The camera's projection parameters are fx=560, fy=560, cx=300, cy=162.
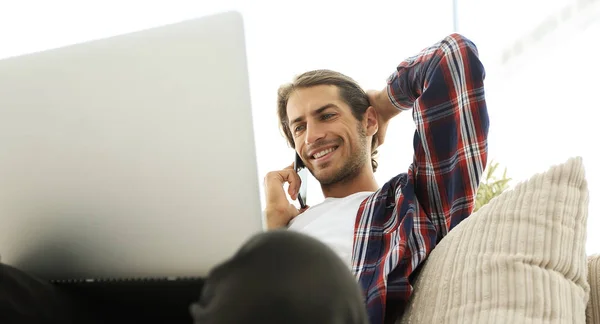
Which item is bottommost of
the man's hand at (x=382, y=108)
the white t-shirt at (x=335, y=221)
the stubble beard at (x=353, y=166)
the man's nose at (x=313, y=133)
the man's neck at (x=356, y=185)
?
the white t-shirt at (x=335, y=221)

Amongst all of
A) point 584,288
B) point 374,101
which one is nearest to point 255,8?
point 374,101

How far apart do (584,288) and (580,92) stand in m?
1.98

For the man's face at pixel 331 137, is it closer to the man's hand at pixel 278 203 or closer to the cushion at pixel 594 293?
the man's hand at pixel 278 203

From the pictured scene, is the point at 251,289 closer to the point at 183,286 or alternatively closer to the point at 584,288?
the point at 183,286

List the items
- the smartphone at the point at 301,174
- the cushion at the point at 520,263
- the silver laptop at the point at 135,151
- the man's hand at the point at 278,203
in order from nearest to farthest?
the silver laptop at the point at 135,151, the cushion at the point at 520,263, the man's hand at the point at 278,203, the smartphone at the point at 301,174

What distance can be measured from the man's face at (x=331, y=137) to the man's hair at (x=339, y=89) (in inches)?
0.7

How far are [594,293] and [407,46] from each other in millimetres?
Result: 2233

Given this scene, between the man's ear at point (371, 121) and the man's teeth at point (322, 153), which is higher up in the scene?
the man's ear at point (371, 121)

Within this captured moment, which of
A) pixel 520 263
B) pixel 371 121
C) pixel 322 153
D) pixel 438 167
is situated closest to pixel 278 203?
pixel 322 153

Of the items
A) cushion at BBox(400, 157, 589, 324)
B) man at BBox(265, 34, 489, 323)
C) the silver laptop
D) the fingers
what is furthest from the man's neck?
the silver laptop

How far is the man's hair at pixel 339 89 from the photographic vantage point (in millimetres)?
1769

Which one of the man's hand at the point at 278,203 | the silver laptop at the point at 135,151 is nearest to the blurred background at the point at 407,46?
the man's hand at the point at 278,203

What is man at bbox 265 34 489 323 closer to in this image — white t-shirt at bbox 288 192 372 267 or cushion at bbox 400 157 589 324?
white t-shirt at bbox 288 192 372 267

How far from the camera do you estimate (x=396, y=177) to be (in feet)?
4.86
